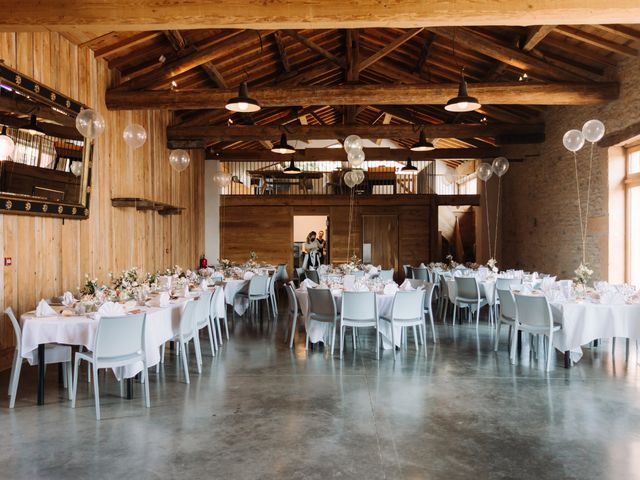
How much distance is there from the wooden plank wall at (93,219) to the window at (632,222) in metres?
8.55

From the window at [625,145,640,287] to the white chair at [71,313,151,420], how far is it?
304 inches

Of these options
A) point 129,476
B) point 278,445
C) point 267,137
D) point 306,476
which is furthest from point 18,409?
point 267,137

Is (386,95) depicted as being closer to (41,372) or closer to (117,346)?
(117,346)

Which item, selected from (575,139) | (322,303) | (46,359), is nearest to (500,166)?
(575,139)

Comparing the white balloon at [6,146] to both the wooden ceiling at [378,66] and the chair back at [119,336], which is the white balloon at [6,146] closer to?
the wooden ceiling at [378,66]

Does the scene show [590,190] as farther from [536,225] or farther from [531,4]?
[531,4]

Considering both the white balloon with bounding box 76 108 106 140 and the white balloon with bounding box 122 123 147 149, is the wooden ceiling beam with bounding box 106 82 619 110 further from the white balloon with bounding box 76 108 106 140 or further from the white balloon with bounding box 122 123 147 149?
the white balloon with bounding box 76 108 106 140

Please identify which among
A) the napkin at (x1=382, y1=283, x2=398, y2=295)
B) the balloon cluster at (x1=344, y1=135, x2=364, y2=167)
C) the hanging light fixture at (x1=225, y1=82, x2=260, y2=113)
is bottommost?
the napkin at (x1=382, y1=283, x2=398, y2=295)

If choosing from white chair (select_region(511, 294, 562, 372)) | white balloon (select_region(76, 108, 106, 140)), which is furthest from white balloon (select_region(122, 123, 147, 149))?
white chair (select_region(511, 294, 562, 372))

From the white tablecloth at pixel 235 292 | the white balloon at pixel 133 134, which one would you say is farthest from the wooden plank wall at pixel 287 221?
the white balloon at pixel 133 134

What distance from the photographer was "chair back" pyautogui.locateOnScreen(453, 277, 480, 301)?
26.3 feet

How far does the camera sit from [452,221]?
18.7 m

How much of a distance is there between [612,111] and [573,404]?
585cm

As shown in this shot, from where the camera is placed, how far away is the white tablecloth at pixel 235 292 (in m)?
8.58
